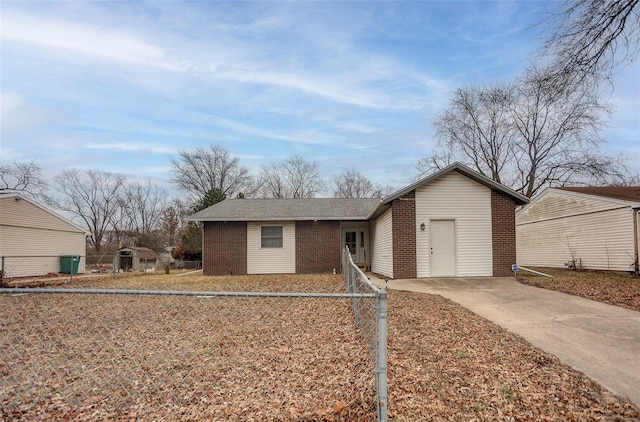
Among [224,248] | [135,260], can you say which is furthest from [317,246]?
[135,260]

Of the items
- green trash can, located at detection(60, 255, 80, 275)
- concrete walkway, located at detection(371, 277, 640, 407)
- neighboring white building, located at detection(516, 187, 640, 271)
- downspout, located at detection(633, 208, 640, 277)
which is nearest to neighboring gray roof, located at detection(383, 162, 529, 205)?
concrete walkway, located at detection(371, 277, 640, 407)

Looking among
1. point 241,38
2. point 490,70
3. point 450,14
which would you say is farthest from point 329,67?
point 490,70

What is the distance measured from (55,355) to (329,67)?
12815 millimetres

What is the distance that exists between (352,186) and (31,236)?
98.2 ft

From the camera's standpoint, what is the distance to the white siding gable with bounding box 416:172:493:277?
12.9 metres

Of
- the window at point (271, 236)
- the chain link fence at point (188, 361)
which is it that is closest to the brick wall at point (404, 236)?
the chain link fence at point (188, 361)

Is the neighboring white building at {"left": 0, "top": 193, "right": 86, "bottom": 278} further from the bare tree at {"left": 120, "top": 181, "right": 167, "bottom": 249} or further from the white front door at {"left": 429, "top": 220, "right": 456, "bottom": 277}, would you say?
the bare tree at {"left": 120, "top": 181, "right": 167, "bottom": 249}

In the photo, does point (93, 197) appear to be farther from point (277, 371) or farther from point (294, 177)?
point (277, 371)

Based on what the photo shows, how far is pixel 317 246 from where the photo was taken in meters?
17.4

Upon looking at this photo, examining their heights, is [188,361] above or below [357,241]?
below

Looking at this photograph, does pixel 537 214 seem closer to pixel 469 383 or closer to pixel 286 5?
pixel 286 5

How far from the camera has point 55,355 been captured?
5176 millimetres

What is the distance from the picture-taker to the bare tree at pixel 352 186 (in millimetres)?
42656

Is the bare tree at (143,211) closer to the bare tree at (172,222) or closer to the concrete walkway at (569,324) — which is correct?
the bare tree at (172,222)
